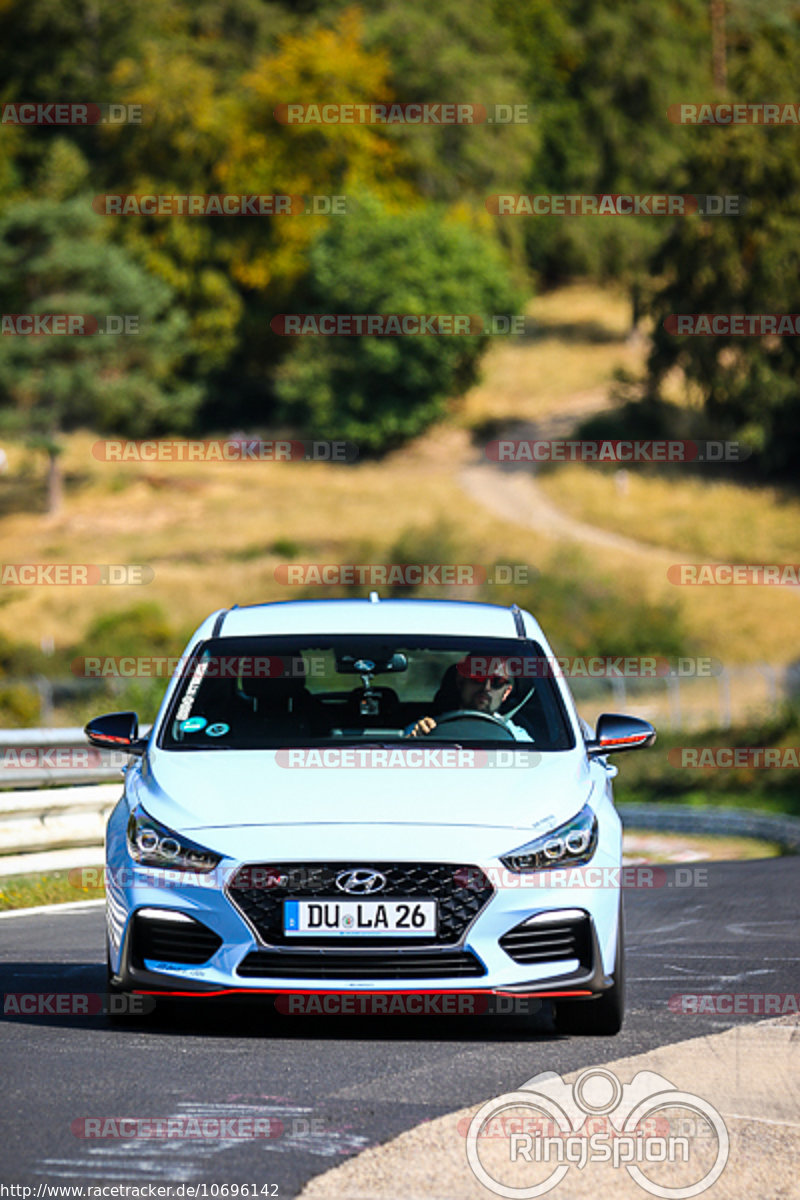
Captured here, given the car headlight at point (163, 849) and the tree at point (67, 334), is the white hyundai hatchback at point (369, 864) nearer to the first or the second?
the car headlight at point (163, 849)

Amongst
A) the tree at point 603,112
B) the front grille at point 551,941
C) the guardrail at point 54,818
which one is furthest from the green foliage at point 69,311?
the front grille at point 551,941

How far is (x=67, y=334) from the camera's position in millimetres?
70062

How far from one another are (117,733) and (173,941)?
135 cm

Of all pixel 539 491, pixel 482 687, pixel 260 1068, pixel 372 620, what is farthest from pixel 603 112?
pixel 260 1068

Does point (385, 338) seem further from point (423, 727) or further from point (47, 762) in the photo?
point (423, 727)

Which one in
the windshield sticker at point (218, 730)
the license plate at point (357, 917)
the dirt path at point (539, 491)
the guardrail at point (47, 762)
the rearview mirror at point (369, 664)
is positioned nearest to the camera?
the license plate at point (357, 917)

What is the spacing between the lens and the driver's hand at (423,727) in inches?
298

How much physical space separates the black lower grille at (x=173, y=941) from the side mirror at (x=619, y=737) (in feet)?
6.29

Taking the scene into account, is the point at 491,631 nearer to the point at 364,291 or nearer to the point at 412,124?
the point at 364,291

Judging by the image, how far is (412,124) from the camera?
79.8m

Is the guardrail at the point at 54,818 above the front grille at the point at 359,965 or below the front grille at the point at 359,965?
below

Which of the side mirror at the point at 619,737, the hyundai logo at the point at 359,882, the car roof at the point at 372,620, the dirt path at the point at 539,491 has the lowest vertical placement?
the dirt path at the point at 539,491

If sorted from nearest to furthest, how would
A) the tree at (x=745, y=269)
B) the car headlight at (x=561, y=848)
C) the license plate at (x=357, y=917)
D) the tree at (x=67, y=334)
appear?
the license plate at (x=357, y=917) → the car headlight at (x=561, y=848) → the tree at (x=745, y=269) → the tree at (x=67, y=334)

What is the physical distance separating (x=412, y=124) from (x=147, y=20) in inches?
551
